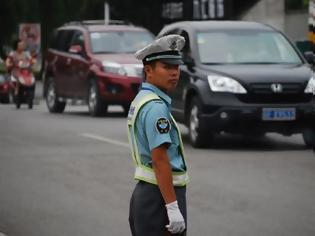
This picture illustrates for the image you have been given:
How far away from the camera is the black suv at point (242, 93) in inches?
573

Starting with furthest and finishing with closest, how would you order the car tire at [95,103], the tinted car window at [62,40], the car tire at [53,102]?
the car tire at [53,102]
the tinted car window at [62,40]
the car tire at [95,103]

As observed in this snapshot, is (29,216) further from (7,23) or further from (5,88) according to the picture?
(7,23)

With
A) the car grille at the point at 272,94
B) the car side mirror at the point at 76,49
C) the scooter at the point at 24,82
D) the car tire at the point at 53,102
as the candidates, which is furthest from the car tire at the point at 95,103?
the car grille at the point at 272,94

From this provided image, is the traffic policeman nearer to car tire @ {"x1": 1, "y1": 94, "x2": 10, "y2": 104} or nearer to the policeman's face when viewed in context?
the policeman's face

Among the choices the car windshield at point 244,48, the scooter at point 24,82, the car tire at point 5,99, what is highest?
the car windshield at point 244,48

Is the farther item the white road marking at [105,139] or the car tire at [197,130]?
the white road marking at [105,139]


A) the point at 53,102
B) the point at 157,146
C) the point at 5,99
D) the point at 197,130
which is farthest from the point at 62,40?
the point at 157,146

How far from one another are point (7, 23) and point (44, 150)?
129 ft

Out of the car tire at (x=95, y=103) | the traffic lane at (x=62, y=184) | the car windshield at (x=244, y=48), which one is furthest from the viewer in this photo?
the car tire at (x=95, y=103)

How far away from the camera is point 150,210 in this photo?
5.20m

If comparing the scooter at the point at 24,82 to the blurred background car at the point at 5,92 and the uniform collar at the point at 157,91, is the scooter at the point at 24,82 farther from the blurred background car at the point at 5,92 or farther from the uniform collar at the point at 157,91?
the uniform collar at the point at 157,91

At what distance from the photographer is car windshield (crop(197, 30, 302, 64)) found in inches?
616

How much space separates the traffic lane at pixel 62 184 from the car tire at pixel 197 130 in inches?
37.0

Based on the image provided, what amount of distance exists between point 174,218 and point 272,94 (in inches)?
381
